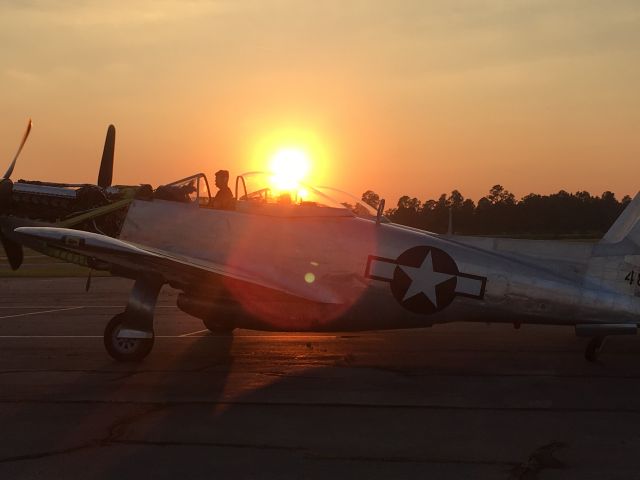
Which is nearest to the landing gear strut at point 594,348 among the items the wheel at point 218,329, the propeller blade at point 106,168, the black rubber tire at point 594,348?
the black rubber tire at point 594,348

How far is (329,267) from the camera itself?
997 cm

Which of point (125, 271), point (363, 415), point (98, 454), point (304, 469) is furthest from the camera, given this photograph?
point (125, 271)

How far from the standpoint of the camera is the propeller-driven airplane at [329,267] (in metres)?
9.47

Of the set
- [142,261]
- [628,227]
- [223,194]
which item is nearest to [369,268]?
[223,194]

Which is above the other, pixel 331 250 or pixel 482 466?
pixel 331 250

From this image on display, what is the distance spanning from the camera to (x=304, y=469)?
5.46 meters

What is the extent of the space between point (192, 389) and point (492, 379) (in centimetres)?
380

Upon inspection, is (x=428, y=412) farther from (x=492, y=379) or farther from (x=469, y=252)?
(x=469, y=252)

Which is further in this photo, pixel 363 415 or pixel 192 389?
pixel 192 389

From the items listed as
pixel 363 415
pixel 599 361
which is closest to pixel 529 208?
pixel 599 361

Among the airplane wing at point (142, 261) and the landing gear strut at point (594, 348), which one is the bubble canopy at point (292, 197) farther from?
the landing gear strut at point (594, 348)

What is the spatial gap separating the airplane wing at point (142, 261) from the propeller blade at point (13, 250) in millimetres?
1915

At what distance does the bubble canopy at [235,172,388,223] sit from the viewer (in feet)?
Answer: 34.2

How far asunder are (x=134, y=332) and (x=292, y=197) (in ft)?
10.0
